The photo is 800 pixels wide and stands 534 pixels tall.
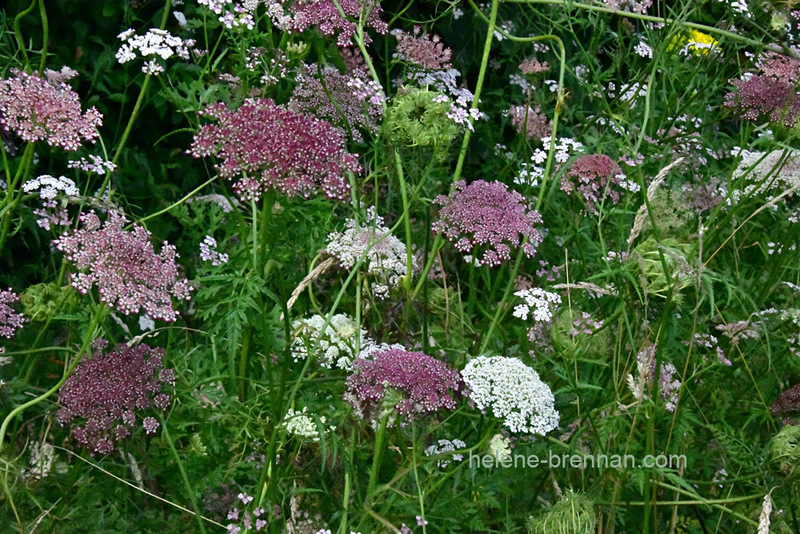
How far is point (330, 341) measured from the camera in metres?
2.76

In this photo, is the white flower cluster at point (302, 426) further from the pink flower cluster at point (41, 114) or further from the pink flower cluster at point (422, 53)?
the pink flower cluster at point (422, 53)

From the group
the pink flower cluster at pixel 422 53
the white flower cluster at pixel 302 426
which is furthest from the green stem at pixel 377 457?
the pink flower cluster at pixel 422 53

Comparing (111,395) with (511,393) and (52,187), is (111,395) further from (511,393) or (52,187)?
(511,393)

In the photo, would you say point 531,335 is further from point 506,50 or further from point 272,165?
point 506,50

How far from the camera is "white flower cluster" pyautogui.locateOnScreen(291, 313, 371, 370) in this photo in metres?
2.68

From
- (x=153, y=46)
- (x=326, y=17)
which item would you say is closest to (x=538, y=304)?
(x=326, y=17)

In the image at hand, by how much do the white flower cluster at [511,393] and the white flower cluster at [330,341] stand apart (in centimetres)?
40

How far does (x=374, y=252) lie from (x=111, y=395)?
93cm

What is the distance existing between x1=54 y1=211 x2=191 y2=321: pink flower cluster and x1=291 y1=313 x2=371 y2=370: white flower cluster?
1.50 ft

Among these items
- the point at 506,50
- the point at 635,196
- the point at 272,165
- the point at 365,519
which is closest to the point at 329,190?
the point at 272,165

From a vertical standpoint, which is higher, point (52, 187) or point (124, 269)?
point (124, 269)

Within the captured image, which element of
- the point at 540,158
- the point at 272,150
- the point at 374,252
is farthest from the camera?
the point at 540,158

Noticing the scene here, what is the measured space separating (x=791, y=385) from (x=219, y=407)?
2.21m

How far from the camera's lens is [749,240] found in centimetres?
437
